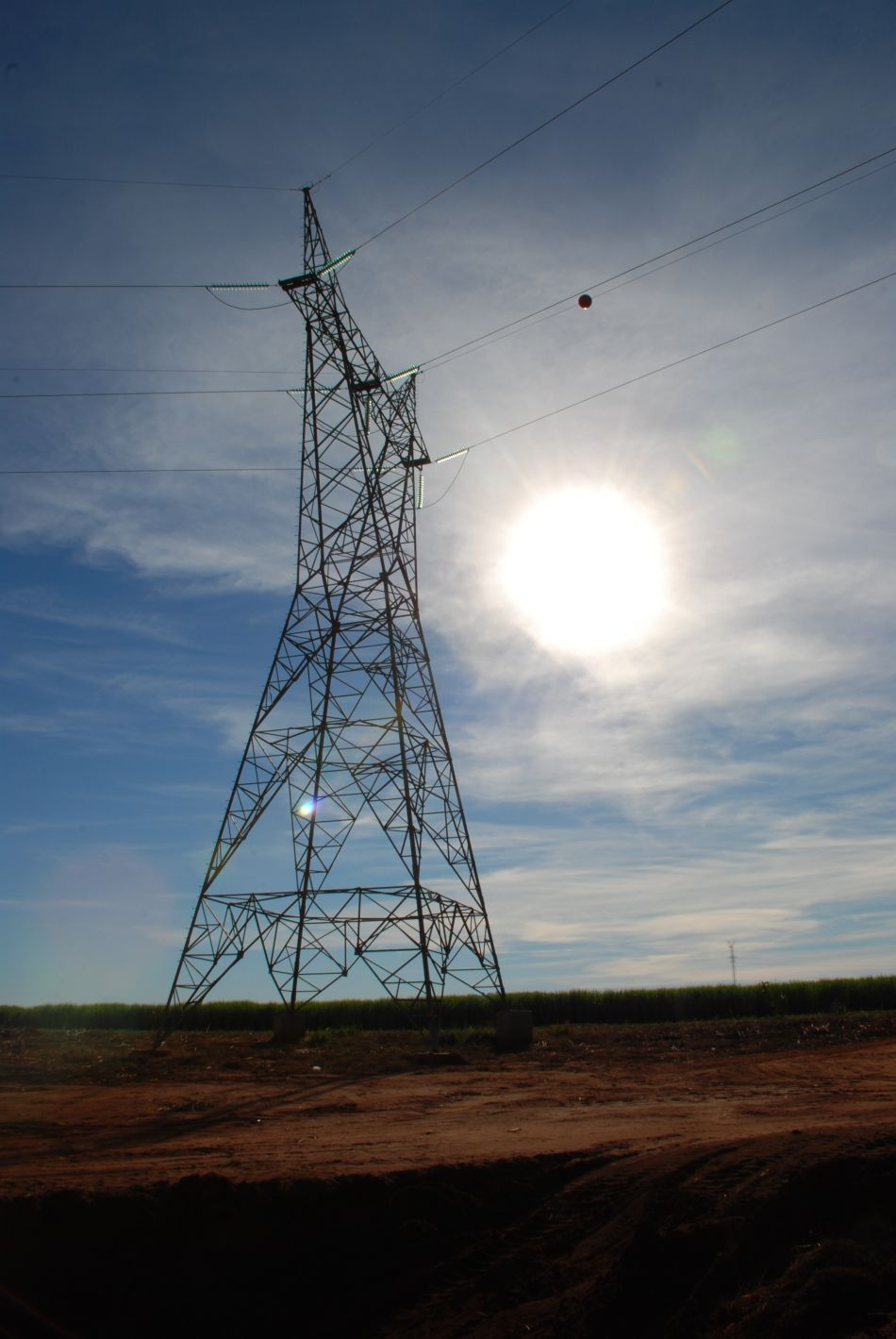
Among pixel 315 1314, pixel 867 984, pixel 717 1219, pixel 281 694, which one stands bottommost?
pixel 315 1314

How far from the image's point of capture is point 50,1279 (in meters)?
8.01

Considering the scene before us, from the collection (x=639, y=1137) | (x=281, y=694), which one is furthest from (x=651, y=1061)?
(x=281, y=694)

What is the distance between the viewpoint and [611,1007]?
35406 mm

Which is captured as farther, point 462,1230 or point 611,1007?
point 611,1007

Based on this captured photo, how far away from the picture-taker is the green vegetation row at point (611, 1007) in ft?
110

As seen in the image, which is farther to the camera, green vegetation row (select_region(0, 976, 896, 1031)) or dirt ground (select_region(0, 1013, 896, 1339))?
green vegetation row (select_region(0, 976, 896, 1031))

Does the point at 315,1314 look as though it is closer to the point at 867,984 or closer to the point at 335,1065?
the point at 335,1065

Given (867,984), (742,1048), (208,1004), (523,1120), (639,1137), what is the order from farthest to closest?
(208,1004) → (867,984) → (742,1048) → (523,1120) → (639,1137)

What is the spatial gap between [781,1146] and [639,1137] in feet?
8.39

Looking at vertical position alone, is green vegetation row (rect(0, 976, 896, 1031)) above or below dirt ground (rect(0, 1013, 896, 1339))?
above

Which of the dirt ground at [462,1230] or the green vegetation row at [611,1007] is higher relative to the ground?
the green vegetation row at [611,1007]

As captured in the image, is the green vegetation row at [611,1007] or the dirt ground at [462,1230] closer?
the dirt ground at [462,1230]

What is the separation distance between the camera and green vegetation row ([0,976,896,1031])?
33656mm

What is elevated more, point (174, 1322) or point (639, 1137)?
point (639, 1137)
